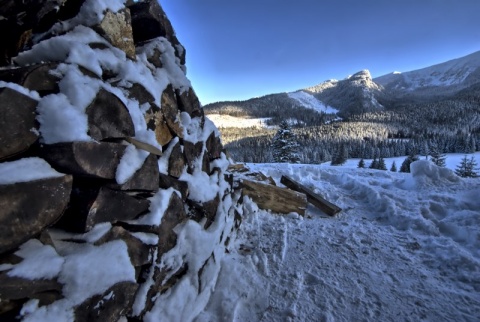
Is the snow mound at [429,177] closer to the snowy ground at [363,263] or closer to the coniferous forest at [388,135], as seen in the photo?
the snowy ground at [363,263]

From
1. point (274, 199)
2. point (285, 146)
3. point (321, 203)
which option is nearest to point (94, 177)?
point (274, 199)

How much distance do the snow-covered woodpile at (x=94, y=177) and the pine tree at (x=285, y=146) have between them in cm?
3045

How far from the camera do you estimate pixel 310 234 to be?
21.1 ft

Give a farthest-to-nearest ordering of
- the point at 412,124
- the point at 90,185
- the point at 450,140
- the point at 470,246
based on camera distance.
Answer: the point at 412,124 → the point at 450,140 → the point at 470,246 → the point at 90,185

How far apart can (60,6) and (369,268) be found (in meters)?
6.49

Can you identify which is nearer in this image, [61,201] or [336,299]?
[61,201]

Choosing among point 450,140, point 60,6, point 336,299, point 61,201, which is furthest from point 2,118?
point 450,140

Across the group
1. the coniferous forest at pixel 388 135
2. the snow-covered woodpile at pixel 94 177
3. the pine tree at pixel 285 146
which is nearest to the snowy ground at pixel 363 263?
the snow-covered woodpile at pixel 94 177

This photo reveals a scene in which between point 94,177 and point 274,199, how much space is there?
567 cm

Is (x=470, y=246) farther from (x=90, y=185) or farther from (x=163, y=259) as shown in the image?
(x=90, y=185)

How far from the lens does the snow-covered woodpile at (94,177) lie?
7.16 ft

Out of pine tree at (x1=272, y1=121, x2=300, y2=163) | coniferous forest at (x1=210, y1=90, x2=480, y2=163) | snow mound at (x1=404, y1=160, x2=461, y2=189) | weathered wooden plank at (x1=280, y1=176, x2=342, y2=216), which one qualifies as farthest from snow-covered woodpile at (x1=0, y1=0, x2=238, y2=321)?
coniferous forest at (x1=210, y1=90, x2=480, y2=163)

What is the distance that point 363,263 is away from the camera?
5.10 m

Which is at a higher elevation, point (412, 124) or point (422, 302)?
point (422, 302)
